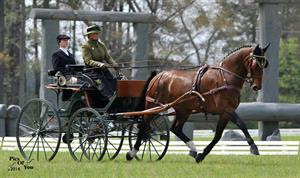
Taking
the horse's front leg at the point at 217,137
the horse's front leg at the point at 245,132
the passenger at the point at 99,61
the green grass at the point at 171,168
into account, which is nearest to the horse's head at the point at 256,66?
the horse's front leg at the point at 245,132

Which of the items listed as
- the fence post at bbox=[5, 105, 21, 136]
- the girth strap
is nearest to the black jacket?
the girth strap

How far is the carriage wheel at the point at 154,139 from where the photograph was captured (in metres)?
14.6

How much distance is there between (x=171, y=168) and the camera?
1255 cm

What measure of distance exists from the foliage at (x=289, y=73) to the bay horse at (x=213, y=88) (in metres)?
26.8

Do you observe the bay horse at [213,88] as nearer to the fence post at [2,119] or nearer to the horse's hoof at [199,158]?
the horse's hoof at [199,158]

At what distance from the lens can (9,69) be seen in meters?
41.8

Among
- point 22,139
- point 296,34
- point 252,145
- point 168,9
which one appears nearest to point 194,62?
point 168,9

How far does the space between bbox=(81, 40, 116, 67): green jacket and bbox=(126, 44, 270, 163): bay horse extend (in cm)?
91

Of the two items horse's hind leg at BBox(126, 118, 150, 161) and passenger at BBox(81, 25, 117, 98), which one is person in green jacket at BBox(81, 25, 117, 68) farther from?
horse's hind leg at BBox(126, 118, 150, 161)

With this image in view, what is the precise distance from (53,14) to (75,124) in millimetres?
6239

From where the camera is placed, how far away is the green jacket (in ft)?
47.1

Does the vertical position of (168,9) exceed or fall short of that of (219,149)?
it exceeds it

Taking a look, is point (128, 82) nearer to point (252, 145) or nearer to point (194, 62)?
point (252, 145)

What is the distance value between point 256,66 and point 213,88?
0.78 m
